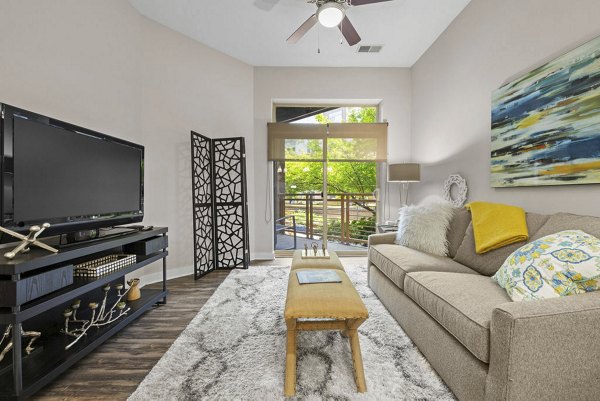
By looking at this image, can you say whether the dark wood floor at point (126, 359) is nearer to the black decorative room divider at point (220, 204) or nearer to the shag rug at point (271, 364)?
the shag rug at point (271, 364)

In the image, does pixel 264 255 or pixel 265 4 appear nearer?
pixel 265 4

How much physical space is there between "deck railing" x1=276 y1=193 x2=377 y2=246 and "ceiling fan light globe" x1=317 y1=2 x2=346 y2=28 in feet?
8.39

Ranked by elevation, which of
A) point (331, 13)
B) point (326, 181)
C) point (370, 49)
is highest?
point (370, 49)

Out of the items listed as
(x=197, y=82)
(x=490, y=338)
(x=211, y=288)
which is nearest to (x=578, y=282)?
(x=490, y=338)

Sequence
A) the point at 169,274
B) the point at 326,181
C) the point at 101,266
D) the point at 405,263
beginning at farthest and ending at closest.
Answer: the point at 326,181
the point at 169,274
the point at 405,263
the point at 101,266

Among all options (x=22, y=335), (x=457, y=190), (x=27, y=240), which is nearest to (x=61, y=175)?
(x=27, y=240)

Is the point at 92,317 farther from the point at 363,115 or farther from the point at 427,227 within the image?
the point at 363,115

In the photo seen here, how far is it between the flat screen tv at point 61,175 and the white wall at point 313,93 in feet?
7.11

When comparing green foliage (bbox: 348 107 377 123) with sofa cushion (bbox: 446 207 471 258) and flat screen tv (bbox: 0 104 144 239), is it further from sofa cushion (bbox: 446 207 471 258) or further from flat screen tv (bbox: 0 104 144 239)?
flat screen tv (bbox: 0 104 144 239)

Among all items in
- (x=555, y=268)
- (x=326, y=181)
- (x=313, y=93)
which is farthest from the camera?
(x=326, y=181)

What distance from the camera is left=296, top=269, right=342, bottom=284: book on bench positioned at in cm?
169

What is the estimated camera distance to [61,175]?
167 cm

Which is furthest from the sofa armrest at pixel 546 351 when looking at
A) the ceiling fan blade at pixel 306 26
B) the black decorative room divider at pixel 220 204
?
the black decorative room divider at pixel 220 204

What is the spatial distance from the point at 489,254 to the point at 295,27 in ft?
10.3
